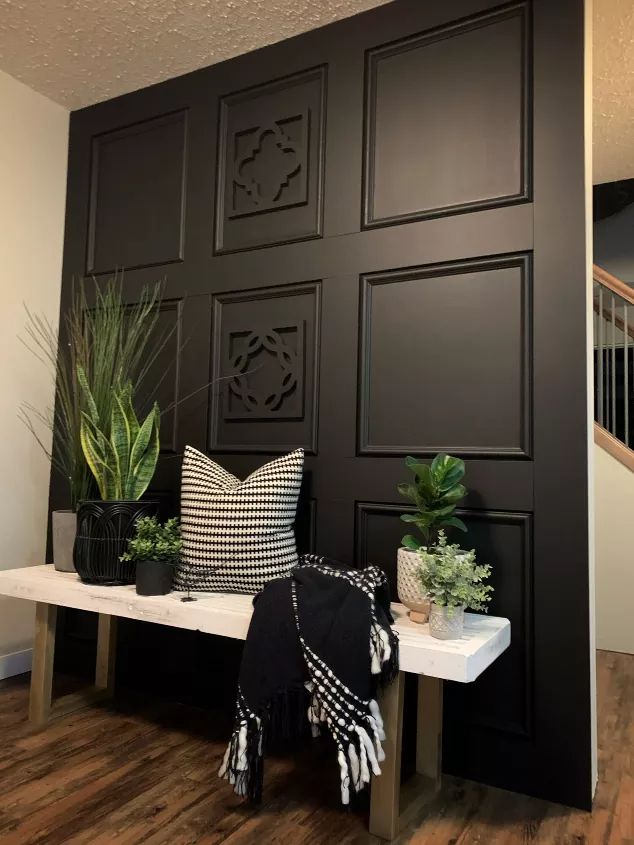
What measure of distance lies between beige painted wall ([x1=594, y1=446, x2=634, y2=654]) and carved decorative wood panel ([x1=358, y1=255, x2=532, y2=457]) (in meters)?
1.94

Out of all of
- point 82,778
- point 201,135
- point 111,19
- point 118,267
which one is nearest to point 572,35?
point 201,135

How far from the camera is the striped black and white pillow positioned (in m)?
1.99

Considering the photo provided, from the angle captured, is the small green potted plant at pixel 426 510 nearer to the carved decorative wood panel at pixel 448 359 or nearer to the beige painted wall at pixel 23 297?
the carved decorative wood panel at pixel 448 359

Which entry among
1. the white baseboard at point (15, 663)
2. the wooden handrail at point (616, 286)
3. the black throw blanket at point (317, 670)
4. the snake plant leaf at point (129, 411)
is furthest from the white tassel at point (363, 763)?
the wooden handrail at point (616, 286)

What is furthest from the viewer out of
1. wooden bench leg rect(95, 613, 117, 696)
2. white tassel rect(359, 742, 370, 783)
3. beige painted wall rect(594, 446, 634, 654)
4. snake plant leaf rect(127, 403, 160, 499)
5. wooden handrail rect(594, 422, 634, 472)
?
wooden handrail rect(594, 422, 634, 472)

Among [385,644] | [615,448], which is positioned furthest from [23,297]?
[615,448]

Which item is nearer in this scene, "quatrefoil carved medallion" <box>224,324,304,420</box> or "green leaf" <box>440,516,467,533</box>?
"green leaf" <box>440,516,467,533</box>

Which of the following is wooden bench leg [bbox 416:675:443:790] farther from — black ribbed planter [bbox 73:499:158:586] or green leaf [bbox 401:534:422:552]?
black ribbed planter [bbox 73:499:158:586]

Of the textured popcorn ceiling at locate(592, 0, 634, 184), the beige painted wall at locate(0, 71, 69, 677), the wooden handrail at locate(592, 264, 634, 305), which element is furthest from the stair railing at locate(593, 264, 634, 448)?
the beige painted wall at locate(0, 71, 69, 677)

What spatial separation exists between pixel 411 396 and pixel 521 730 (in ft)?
3.33

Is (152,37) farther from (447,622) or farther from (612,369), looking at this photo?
(612,369)

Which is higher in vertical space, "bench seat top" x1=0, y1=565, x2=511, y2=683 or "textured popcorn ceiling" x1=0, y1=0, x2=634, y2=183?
"textured popcorn ceiling" x1=0, y1=0, x2=634, y2=183

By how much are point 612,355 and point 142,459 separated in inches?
124

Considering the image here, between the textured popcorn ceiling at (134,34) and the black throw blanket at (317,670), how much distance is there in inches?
75.4
